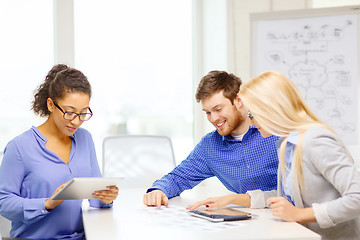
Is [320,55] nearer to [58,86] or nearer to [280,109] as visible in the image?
[280,109]

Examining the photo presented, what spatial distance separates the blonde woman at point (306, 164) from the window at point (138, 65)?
250 centimetres

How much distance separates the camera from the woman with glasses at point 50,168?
189 centimetres

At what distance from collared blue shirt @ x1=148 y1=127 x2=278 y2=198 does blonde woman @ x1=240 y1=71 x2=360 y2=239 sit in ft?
1.59

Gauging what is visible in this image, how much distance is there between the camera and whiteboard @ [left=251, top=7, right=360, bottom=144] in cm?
356

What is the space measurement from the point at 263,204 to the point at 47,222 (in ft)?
3.02

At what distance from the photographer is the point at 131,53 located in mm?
4137

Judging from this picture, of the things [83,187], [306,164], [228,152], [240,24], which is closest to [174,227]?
[83,187]

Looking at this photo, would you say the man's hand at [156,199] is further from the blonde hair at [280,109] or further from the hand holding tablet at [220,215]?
the blonde hair at [280,109]

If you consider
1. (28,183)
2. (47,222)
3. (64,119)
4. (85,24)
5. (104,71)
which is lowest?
(47,222)

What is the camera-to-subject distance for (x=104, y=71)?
405 centimetres

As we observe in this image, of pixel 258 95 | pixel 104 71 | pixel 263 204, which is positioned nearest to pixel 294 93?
pixel 258 95

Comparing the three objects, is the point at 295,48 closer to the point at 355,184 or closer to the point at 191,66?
the point at 191,66

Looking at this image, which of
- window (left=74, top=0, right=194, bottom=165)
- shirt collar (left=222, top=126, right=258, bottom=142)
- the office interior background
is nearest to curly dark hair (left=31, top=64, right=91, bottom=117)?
shirt collar (left=222, top=126, right=258, bottom=142)

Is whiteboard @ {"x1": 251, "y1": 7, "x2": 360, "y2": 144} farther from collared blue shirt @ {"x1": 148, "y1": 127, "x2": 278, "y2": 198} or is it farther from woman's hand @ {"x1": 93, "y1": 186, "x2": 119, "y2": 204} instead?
woman's hand @ {"x1": 93, "y1": 186, "x2": 119, "y2": 204}
